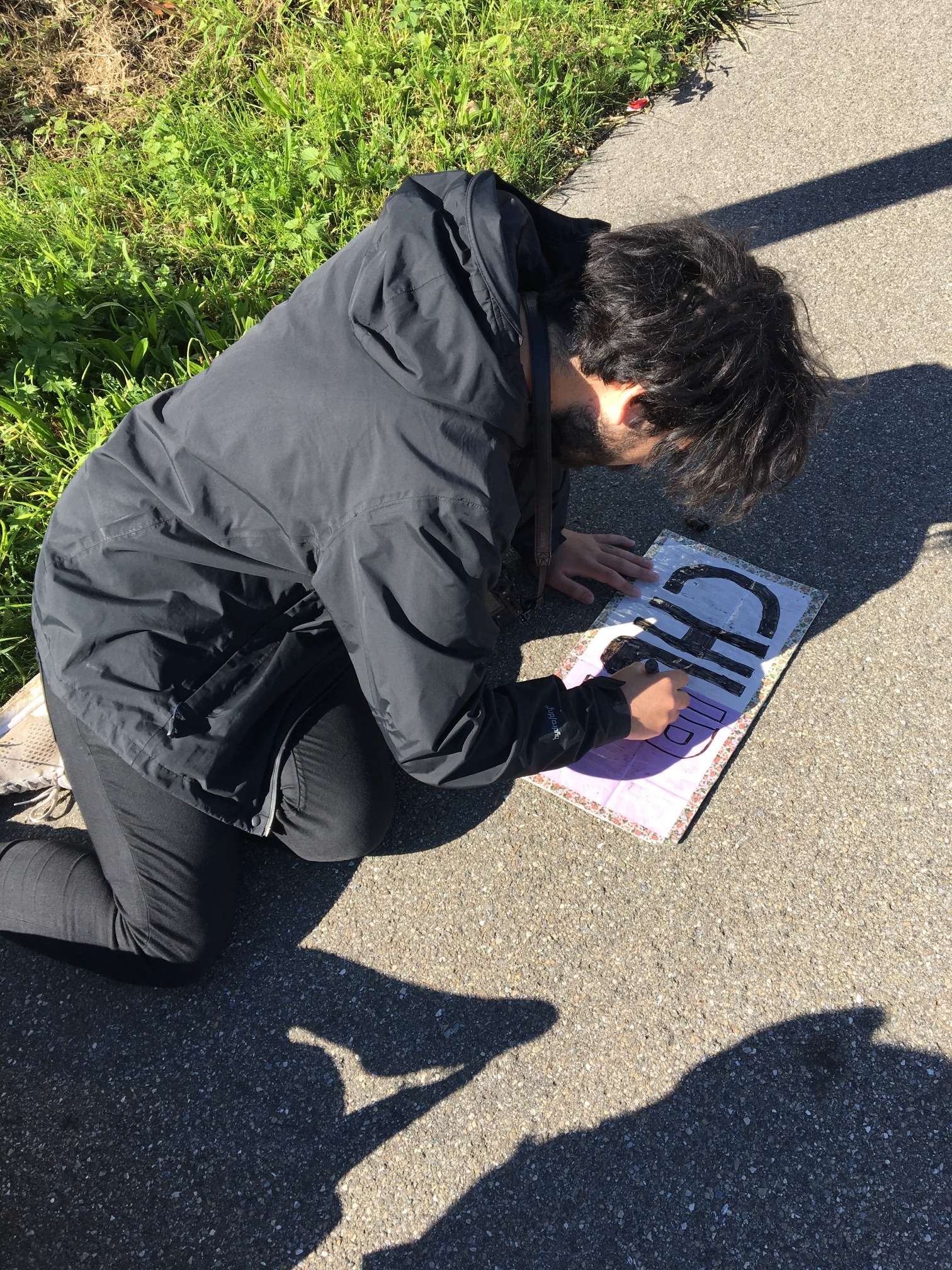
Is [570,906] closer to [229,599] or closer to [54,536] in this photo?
[229,599]

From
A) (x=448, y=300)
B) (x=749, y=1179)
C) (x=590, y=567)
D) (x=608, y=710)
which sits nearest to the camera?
(x=448, y=300)

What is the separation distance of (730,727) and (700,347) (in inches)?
39.4

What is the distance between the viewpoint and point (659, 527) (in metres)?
2.50

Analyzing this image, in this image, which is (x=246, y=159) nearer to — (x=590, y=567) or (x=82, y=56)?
(x=82, y=56)

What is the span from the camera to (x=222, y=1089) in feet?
5.85

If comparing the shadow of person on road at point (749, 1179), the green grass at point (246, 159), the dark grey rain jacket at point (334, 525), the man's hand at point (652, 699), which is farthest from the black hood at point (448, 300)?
the green grass at point (246, 159)

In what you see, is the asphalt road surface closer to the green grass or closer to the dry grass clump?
the green grass

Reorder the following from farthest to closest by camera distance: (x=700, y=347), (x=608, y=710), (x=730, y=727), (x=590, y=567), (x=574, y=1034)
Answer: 1. (x=590, y=567)
2. (x=730, y=727)
3. (x=608, y=710)
4. (x=574, y=1034)
5. (x=700, y=347)

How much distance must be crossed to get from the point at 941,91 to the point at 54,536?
3735mm

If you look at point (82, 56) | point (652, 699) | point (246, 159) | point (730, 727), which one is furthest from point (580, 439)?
point (82, 56)

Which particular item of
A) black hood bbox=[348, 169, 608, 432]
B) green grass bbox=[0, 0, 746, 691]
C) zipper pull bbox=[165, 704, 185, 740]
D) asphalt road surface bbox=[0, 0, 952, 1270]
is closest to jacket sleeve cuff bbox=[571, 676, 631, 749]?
asphalt road surface bbox=[0, 0, 952, 1270]

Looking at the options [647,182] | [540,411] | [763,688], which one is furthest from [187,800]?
[647,182]

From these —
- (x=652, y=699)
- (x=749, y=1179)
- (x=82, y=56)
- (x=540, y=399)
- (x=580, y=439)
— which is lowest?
(x=749, y=1179)

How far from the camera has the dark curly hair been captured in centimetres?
145
